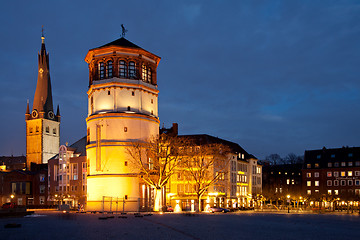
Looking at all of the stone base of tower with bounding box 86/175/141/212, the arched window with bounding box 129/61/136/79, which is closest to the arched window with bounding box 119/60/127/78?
the arched window with bounding box 129/61/136/79

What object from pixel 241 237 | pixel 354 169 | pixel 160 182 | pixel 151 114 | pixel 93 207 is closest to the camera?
pixel 241 237

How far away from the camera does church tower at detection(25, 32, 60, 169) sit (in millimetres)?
174875

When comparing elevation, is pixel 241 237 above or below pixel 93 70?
below

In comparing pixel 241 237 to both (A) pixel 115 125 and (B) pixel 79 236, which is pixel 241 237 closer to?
(B) pixel 79 236

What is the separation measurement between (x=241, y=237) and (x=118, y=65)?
5425cm

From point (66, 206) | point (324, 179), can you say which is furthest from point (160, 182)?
point (324, 179)

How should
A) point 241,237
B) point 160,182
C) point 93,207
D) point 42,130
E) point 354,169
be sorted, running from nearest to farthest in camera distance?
point 241,237 → point 160,182 → point 93,207 → point 354,169 → point 42,130

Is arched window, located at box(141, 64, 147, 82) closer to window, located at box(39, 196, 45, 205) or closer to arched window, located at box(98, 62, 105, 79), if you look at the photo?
arched window, located at box(98, 62, 105, 79)

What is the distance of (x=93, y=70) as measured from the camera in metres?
76.6

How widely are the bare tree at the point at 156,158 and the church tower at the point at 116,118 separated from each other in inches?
63.0

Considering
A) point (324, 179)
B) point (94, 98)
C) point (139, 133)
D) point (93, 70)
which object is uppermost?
point (93, 70)

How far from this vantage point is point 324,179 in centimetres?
12750

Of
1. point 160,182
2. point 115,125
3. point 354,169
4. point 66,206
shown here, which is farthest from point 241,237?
point 354,169

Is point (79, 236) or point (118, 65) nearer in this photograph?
point (79, 236)
